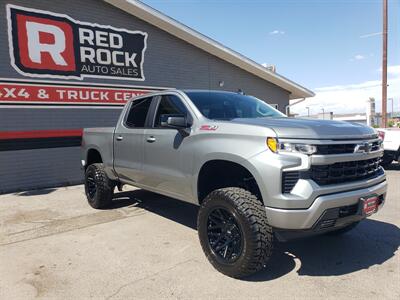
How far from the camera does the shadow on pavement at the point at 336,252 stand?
381 cm

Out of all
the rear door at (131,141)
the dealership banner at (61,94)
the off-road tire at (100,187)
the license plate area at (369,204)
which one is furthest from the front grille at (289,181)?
the dealership banner at (61,94)

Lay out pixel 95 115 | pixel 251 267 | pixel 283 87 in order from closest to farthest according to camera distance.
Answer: pixel 251 267 < pixel 95 115 < pixel 283 87

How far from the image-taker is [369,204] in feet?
11.9

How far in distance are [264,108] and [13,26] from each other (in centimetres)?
682

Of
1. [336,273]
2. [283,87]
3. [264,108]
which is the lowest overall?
[336,273]

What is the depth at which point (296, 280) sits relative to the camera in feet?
11.8

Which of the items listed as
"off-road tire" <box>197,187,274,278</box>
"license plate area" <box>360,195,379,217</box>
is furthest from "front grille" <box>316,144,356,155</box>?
"off-road tire" <box>197,187,274,278</box>

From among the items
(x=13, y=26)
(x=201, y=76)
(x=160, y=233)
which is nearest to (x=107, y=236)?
(x=160, y=233)

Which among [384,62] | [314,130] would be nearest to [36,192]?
[314,130]

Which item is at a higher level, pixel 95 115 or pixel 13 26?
pixel 13 26

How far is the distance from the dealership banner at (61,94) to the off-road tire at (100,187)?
11.5ft

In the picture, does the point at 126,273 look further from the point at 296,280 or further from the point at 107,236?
the point at 296,280

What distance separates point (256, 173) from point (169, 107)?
1.96 meters

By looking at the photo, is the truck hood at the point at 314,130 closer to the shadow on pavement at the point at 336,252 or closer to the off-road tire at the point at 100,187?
the shadow on pavement at the point at 336,252
